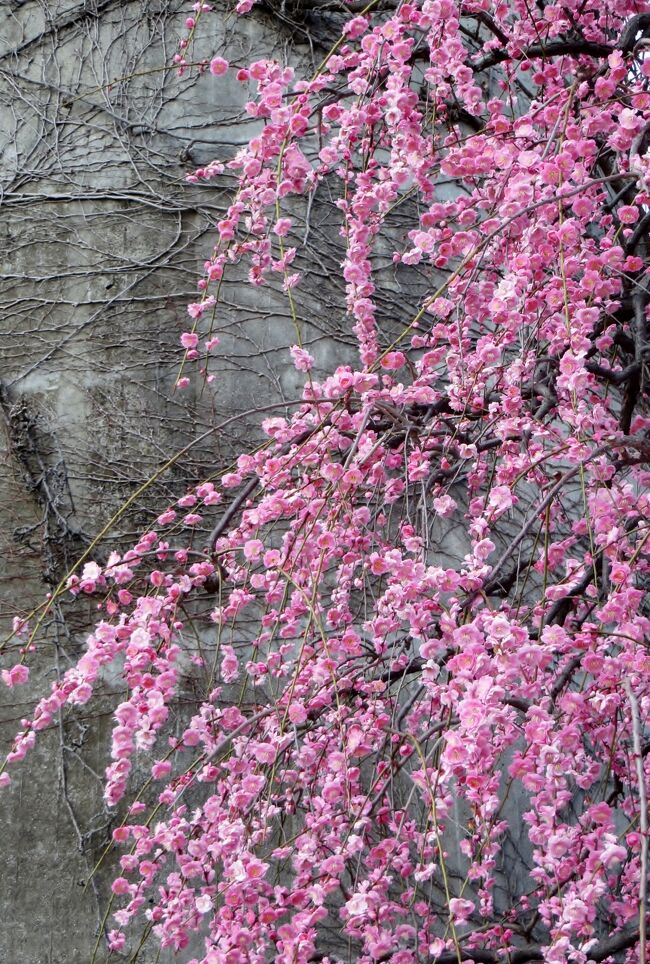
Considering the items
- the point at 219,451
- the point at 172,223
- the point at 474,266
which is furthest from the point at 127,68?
the point at 474,266

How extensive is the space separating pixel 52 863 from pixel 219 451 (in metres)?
1.37

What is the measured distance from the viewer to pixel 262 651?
117 inches

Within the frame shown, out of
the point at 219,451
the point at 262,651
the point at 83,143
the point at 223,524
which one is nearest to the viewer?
the point at 223,524

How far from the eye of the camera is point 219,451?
320 centimetres

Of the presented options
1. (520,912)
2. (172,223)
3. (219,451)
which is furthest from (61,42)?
(520,912)

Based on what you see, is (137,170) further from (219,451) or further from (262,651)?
(262,651)

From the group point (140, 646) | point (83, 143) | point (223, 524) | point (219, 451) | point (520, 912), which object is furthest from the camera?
point (83, 143)

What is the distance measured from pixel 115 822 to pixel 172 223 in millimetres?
2025

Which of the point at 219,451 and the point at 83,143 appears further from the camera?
the point at 83,143

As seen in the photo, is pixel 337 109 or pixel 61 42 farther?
pixel 61 42

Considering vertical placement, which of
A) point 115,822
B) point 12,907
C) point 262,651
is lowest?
point 12,907

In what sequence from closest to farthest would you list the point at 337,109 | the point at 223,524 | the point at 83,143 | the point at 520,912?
the point at 223,524
the point at 337,109
the point at 520,912
the point at 83,143

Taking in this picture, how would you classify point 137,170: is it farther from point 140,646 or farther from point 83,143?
point 140,646

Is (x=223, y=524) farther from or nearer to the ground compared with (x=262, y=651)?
farther from the ground
